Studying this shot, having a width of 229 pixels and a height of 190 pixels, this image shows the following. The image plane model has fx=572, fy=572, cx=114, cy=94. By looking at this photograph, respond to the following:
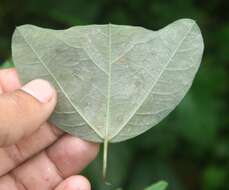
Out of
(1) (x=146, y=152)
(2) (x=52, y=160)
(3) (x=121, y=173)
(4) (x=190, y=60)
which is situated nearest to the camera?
(4) (x=190, y=60)

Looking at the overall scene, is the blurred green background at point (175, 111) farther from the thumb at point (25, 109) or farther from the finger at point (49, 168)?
the thumb at point (25, 109)

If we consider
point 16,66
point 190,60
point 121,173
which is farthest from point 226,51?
point 16,66

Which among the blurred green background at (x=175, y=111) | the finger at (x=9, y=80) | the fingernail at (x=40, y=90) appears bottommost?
the blurred green background at (x=175, y=111)

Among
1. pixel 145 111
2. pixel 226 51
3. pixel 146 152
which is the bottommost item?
pixel 146 152

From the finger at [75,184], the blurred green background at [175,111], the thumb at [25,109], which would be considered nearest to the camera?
the thumb at [25,109]

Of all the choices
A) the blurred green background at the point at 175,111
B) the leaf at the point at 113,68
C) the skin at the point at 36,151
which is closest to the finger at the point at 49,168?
the skin at the point at 36,151

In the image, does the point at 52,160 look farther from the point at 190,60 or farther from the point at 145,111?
the point at 190,60

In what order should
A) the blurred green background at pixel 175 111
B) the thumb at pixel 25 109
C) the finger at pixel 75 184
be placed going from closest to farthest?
the thumb at pixel 25 109, the finger at pixel 75 184, the blurred green background at pixel 175 111
